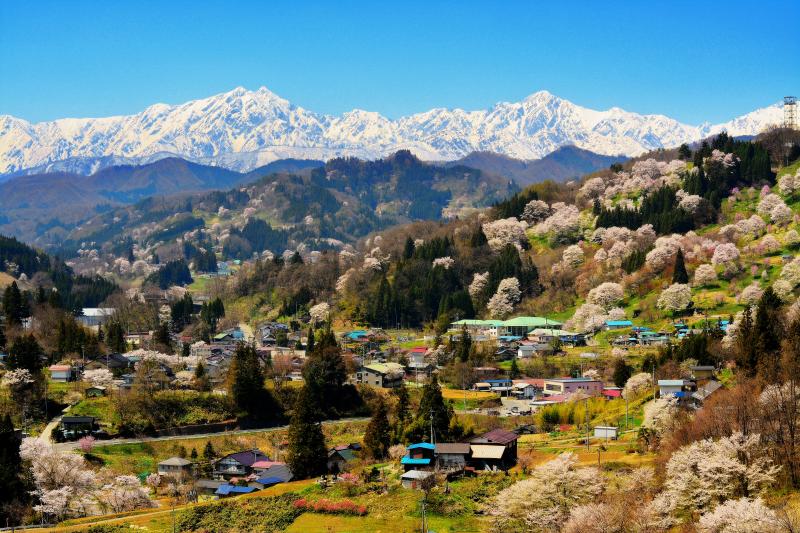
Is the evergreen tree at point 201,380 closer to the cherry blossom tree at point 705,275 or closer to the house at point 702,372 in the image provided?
the house at point 702,372

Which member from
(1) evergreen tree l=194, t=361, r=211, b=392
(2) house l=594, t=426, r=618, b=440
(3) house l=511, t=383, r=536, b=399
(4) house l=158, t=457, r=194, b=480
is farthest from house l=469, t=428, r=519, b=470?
(1) evergreen tree l=194, t=361, r=211, b=392

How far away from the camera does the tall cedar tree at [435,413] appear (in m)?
54.0

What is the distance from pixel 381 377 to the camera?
77062 mm

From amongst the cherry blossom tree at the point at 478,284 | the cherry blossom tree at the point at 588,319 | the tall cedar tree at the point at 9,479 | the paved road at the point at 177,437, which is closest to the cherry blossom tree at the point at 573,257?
the cherry blossom tree at the point at 478,284

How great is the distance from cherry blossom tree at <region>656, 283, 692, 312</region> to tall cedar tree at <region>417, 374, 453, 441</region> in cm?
4052

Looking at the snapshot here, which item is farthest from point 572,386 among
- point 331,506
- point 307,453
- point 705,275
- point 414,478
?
point 331,506

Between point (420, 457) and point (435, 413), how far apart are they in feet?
17.1

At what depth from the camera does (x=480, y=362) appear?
269 feet

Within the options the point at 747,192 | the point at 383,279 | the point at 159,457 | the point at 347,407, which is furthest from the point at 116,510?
the point at 747,192

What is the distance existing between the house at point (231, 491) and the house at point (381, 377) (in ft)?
86.7

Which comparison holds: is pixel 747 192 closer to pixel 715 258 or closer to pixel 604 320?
pixel 715 258

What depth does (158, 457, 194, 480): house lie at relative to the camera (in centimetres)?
5506

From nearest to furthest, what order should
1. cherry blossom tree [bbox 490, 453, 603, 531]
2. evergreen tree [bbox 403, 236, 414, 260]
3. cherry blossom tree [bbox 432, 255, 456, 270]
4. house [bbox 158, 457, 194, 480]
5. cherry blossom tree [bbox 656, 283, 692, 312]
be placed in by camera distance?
cherry blossom tree [bbox 490, 453, 603, 531]
house [bbox 158, 457, 194, 480]
cherry blossom tree [bbox 656, 283, 692, 312]
cherry blossom tree [bbox 432, 255, 456, 270]
evergreen tree [bbox 403, 236, 414, 260]

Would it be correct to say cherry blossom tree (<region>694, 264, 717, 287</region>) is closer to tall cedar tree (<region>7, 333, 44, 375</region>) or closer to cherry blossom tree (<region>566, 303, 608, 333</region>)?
cherry blossom tree (<region>566, 303, 608, 333</region>)
